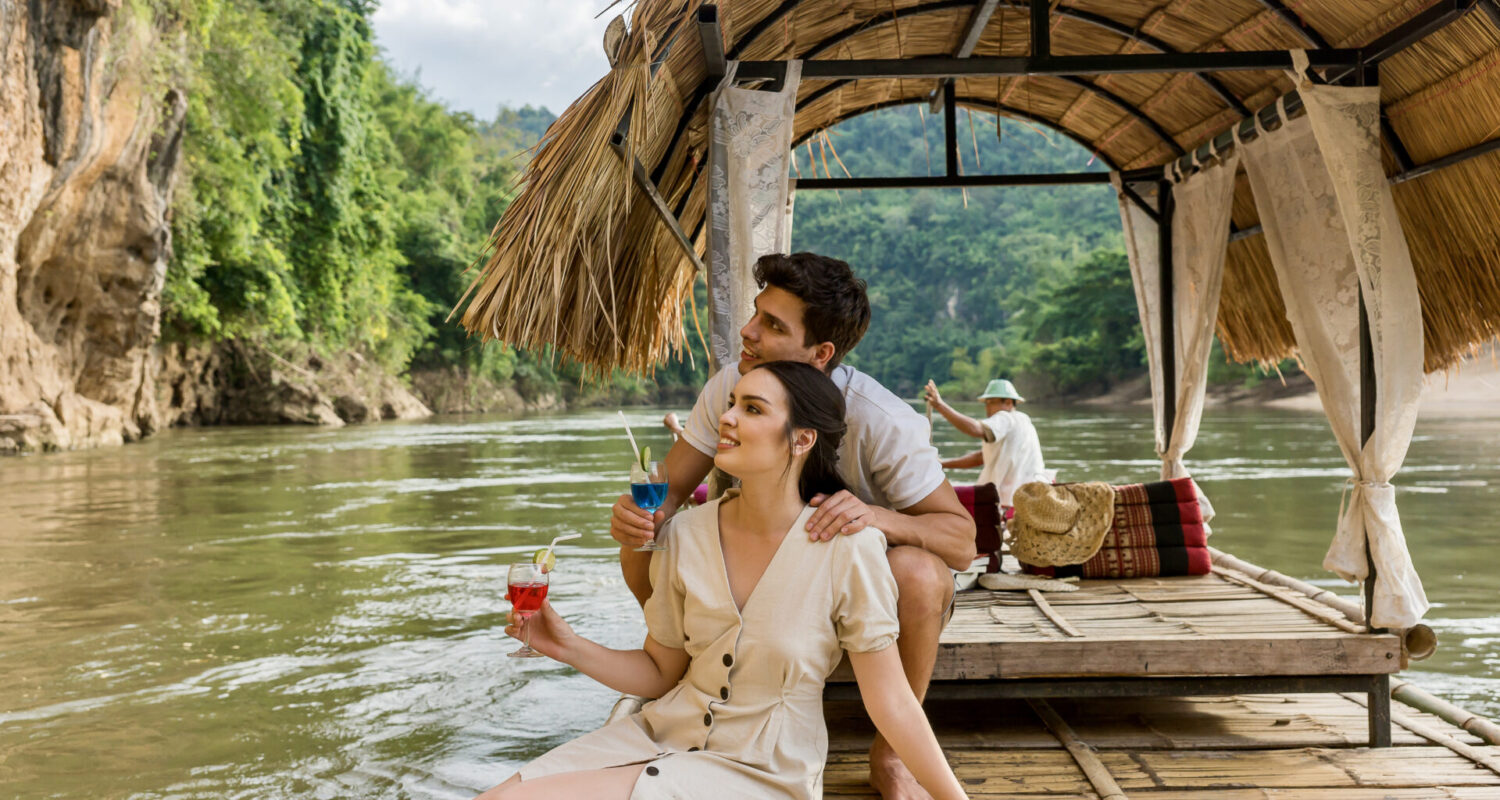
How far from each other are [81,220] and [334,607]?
15.0 metres

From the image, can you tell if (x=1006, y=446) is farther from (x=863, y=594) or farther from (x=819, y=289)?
(x=863, y=594)

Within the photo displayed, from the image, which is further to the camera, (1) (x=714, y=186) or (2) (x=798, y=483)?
(1) (x=714, y=186)

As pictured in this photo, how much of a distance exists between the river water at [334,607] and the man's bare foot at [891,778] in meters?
2.12

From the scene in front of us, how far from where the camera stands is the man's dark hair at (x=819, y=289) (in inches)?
114

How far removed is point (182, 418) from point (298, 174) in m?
6.85

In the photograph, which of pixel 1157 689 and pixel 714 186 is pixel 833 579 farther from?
pixel 714 186

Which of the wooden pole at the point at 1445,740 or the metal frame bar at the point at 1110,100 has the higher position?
the metal frame bar at the point at 1110,100

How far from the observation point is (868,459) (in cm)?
297

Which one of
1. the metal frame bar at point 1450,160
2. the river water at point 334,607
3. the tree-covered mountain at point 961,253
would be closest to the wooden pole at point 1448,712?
the river water at point 334,607

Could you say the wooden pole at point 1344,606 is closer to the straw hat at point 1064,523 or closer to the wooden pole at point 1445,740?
the wooden pole at point 1445,740

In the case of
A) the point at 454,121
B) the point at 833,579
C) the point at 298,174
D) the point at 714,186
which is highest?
the point at 454,121

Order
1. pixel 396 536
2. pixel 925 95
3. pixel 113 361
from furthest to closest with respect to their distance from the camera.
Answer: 1. pixel 113 361
2. pixel 396 536
3. pixel 925 95

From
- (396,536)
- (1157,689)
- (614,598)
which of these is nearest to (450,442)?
(396,536)

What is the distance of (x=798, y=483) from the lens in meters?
2.60
